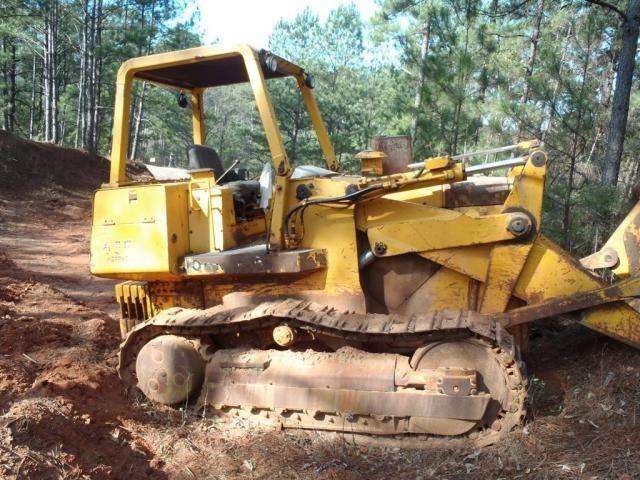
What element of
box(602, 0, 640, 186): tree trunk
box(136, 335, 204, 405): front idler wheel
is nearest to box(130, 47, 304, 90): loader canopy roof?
box(136, 335, 204, 405): front idler wheel

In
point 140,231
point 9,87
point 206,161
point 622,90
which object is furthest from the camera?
point 9,87

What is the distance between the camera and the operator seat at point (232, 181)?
16.2 feet

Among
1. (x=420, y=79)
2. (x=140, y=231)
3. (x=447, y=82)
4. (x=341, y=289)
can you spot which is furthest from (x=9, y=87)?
(x=341, y=289)

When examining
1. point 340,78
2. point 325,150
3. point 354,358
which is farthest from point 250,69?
point 340,78

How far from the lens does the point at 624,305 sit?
13.7ft

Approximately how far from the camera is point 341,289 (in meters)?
4.45

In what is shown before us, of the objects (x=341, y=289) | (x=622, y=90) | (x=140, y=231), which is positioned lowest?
(x=341, y=289)

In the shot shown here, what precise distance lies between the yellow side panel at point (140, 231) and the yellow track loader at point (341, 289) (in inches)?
0.5

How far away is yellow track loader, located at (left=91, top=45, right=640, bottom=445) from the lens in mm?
4000

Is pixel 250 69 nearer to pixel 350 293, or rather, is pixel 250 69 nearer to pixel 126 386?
pixel 350 293

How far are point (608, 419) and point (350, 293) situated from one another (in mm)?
1973

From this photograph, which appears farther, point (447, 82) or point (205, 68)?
point (447, 82)

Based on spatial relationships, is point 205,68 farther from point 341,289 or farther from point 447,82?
point 447,82

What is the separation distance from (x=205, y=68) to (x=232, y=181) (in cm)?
101
